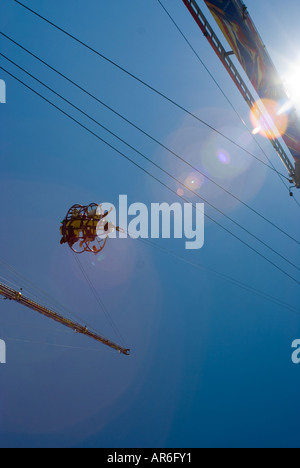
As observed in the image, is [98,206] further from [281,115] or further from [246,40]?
[281,115]

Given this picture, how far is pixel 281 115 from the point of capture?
14.7 m

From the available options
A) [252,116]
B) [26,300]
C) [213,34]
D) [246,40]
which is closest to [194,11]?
[213,34]

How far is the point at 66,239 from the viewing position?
1131cm

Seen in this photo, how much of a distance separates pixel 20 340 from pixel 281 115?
35533 millimetres

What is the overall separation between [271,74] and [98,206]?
838 cm

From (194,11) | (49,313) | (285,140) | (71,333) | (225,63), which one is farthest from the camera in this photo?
(71,333)

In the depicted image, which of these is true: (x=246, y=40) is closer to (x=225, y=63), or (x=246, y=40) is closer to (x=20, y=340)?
(x=225, y=63)

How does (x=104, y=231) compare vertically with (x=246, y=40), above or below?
below

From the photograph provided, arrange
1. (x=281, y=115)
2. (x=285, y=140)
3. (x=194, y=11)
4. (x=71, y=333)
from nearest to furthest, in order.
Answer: (x=194, y=11) < (x=281, y=115) < (x=285, y=140) < (x=71, y=333)

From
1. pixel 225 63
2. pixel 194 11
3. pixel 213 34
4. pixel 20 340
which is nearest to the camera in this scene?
pixel 194 11

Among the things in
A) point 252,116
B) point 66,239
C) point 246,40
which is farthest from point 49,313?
point 246,40

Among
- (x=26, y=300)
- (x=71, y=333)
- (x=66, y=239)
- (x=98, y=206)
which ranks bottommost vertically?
(x=26, y=300)

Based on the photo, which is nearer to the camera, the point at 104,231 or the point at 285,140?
the point at 104,231

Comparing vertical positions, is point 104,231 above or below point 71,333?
below
